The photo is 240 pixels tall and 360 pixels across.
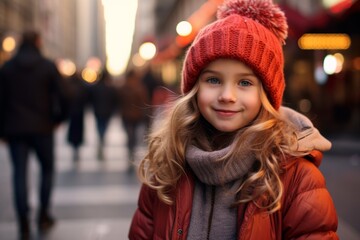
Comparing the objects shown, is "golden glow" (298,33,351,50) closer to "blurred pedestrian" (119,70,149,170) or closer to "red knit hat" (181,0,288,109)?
"blurred pedestrian" (119,70,149,170)

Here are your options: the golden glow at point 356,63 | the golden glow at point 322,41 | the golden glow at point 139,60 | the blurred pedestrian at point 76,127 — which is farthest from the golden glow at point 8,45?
the golden glow at point 139,60

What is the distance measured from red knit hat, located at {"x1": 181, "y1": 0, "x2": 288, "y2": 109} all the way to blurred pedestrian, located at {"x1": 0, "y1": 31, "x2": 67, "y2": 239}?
3833mm

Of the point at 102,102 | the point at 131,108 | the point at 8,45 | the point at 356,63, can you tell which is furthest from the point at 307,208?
the point at 8,45

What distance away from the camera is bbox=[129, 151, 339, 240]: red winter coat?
2.00 meters

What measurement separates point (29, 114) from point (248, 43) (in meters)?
4.17

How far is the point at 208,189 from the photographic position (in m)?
2.19

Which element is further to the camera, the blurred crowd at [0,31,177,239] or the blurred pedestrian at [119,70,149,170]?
the blurred pedestrian at [119,70,149,170]

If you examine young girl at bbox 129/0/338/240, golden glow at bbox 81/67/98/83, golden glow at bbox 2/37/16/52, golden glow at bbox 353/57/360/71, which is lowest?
young girl at bbox 129/0/338/240

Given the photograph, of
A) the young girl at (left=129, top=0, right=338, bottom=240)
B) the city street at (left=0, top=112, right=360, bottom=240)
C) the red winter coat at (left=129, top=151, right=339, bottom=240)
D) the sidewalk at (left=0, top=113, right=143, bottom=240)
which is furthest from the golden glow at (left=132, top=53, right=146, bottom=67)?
the red winter coat at (left=129, top=151, right=339, bottom=240)

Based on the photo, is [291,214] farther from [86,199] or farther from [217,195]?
[86,199]

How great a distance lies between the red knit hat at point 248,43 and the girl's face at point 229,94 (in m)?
0.03

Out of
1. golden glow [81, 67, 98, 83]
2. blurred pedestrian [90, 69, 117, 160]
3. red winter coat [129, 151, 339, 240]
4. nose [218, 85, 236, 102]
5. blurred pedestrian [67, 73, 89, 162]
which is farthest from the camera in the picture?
golden glow [81, 67, 98, 83]

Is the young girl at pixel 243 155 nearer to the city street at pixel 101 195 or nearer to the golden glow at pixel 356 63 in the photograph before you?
the city street at pixel 101 195

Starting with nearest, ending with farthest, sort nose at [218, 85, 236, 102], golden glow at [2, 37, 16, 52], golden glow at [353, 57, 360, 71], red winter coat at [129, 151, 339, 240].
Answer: red winter coat at [129, 151, 339, 240] < nose at [218, 85, 236, 102] < golden glow at [353, 57, 360, 71] < golden glow at [2, 37, 16, 52]
